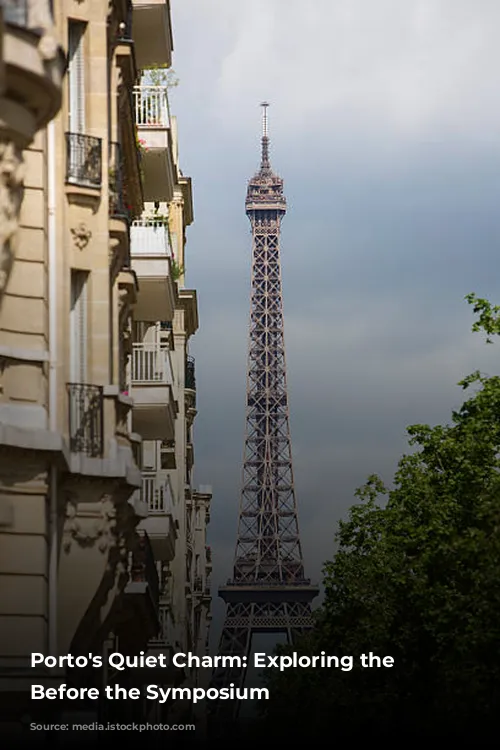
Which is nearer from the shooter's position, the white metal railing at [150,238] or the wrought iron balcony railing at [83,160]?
the wrought iron balcony railing at [83,160]

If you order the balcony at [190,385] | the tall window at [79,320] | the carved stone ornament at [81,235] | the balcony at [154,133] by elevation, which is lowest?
the tall window at [79,320]

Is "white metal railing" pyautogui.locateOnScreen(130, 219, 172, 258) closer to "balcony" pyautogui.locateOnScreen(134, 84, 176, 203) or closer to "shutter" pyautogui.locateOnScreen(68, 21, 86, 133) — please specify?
"balcony" pyautogui.locateOnScreen(134, 84, 176, 203)

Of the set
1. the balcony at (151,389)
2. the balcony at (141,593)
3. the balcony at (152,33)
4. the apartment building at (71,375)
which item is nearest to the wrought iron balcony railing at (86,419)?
the apartment building at (71,375)

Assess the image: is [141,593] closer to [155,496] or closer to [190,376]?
[155,496]

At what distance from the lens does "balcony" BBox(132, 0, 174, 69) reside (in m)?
39.2

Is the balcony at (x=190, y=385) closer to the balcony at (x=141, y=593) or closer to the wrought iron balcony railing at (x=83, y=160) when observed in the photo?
the balcony at (x=141, y=593)

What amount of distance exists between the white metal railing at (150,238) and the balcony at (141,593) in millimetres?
5644

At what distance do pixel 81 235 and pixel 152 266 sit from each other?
46.4 ft

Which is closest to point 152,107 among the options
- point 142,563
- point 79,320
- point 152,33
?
point 152,33

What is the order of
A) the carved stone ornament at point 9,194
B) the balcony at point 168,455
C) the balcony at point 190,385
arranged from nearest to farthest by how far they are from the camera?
the carved stone ornament at point 9,194 < the balcony at point 168,455 < the balcony at point 190,385

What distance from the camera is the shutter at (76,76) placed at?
96.4 ft

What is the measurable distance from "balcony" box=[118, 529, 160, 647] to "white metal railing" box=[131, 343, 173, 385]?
3.10 meters

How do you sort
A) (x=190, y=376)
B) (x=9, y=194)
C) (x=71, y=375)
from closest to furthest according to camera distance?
1. (x=9, y=194)
2. (x=71, y=375)
3. (x=190, y=376)

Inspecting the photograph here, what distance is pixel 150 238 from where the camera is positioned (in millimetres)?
43250
